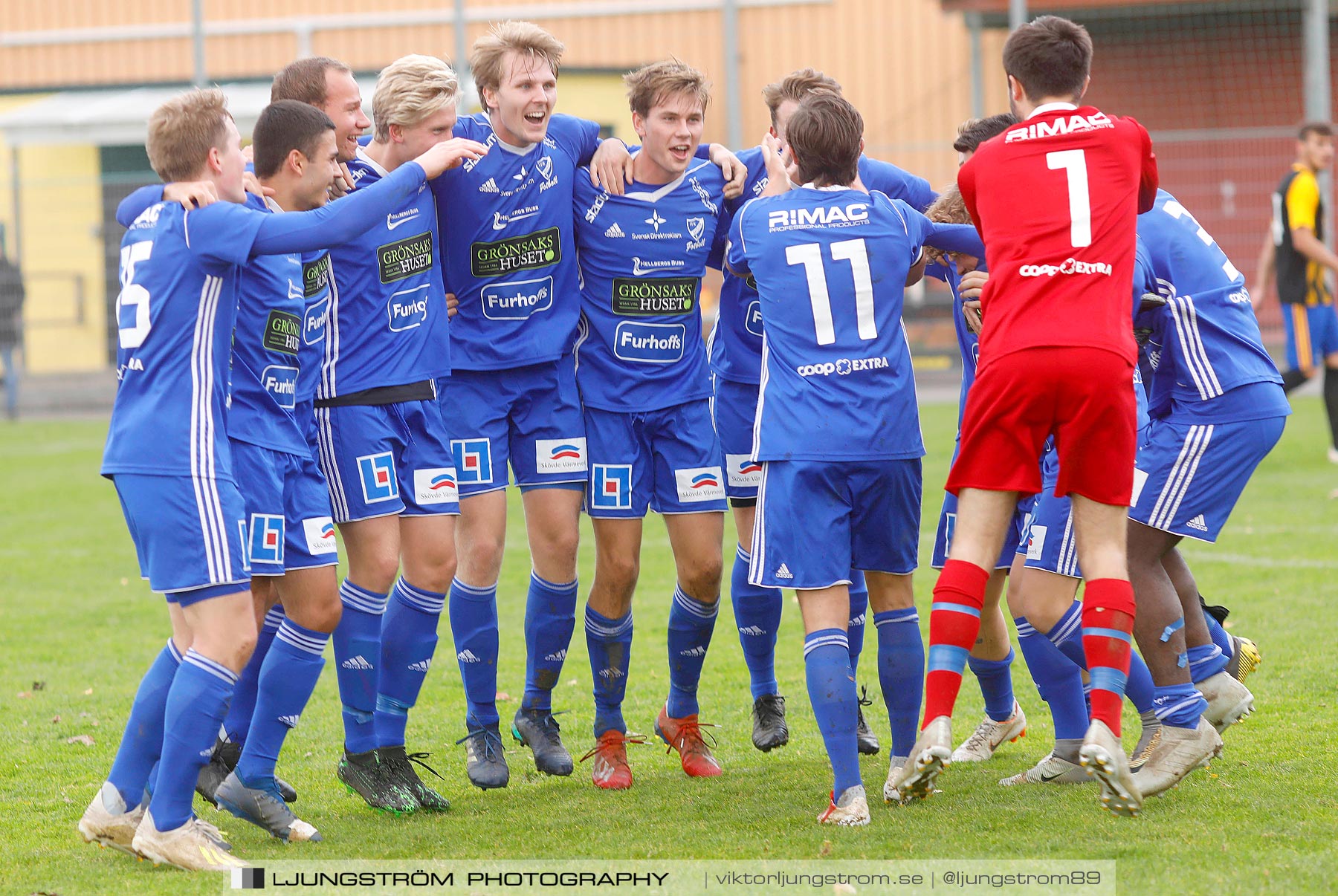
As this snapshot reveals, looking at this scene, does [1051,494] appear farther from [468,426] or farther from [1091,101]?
[1091,101]

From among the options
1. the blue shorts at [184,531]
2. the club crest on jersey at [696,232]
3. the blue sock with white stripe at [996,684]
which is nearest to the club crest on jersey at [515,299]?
the club crest on jersey at [696,232]

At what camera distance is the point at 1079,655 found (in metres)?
4.42

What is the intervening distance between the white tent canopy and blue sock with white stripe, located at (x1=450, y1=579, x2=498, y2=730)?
562 inches

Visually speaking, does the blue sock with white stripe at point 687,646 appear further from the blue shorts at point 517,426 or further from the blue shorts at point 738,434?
the blue shorts at point 517,426

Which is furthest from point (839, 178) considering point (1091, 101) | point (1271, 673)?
point (1091, 101)

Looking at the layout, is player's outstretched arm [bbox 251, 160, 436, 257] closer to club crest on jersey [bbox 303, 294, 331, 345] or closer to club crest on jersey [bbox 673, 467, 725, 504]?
club crest on jersey [bbox 303, 294, 331, 345]

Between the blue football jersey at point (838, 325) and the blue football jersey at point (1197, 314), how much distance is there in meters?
0.79

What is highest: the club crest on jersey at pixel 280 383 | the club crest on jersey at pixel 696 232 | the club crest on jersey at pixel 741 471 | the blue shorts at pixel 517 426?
the club crest on jersey at pixel 696 232

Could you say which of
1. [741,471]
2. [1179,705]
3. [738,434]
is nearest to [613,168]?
[738,434]

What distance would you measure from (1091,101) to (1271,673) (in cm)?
1387

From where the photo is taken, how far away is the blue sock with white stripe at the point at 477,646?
16.4 ft

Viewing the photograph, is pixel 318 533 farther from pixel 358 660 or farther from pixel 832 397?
pixel 832 397

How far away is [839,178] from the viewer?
14.2ft

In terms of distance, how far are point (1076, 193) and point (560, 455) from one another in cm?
A: 197
